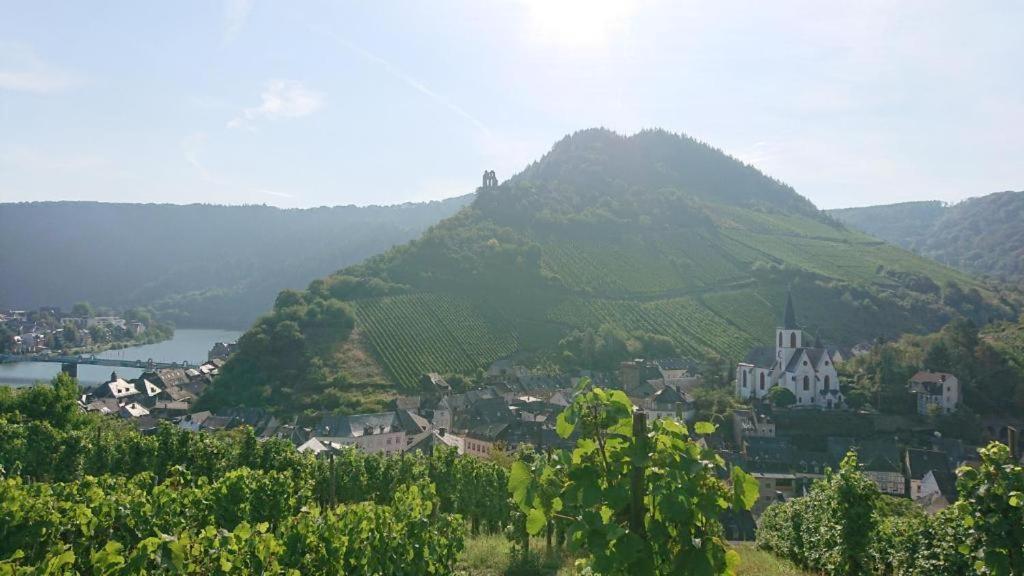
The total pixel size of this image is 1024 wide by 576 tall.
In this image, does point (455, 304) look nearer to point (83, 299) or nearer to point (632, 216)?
point (632, 216)

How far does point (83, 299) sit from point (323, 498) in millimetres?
211285

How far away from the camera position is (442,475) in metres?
19.0

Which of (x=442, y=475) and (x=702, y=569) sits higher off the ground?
(x=702, y=569)

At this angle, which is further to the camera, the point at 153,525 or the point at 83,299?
the point at 83,299

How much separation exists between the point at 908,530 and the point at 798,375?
47026 millimetres

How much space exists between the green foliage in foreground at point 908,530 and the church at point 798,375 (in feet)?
130

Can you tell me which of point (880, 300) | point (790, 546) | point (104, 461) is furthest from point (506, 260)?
point (790, 546)

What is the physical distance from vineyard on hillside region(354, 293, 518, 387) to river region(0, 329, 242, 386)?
4271cm

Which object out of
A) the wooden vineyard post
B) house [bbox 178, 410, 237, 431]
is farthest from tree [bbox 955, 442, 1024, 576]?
house [bbox 178, 410, 237, 431]

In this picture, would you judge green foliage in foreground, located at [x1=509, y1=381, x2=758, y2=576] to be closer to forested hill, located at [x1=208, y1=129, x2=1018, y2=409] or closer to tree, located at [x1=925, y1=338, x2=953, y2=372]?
forested hill, located at [x1=208, y1=129, x2=1018, y2=409]

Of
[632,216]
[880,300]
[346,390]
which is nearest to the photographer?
[346,390]

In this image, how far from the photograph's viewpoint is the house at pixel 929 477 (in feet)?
115

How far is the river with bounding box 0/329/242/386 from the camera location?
92488 mm

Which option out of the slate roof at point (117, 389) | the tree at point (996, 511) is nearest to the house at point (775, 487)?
the tree at point (996, 511)
